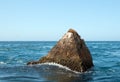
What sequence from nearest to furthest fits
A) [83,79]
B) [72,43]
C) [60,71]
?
[83,79]
[60,71]
[72,43]

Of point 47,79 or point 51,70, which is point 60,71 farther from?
point 47,79

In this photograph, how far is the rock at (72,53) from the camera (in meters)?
20.5

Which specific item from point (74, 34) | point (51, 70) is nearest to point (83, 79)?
point (51, 70)

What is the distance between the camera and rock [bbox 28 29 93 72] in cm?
2045

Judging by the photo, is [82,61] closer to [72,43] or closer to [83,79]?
[72,43]

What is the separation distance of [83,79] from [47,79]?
7.20ft

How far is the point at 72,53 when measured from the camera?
67.8ft

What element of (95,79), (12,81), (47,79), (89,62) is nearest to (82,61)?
(89,62)

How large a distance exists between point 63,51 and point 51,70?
1879 millimetres

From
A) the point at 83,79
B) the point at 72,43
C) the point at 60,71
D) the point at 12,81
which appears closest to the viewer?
the point at 12,81

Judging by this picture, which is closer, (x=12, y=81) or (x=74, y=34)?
(x=12, y=81)

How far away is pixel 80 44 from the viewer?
838 inches

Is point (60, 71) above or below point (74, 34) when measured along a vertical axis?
below

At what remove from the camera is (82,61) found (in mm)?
20406
